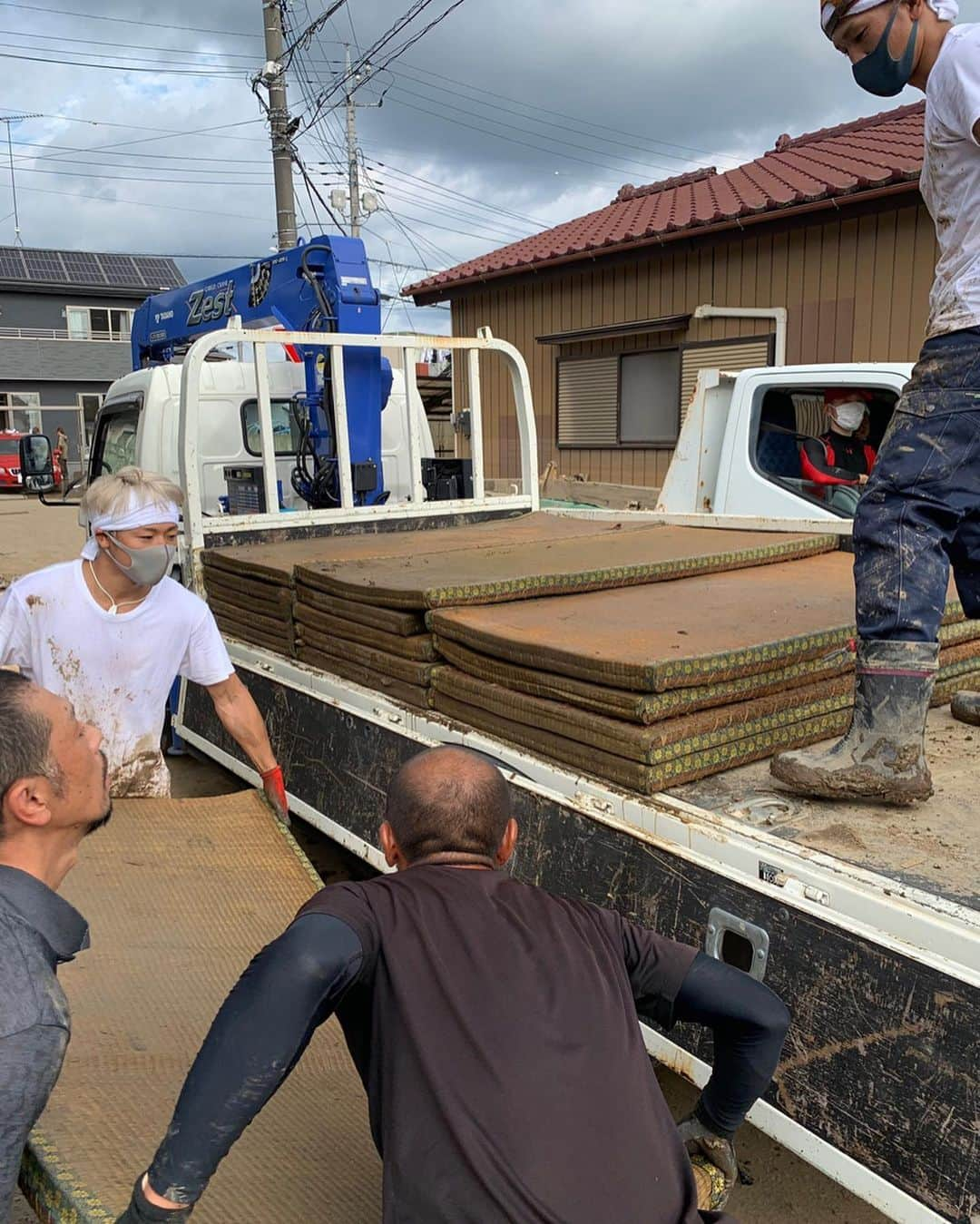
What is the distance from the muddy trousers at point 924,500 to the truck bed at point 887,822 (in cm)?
36

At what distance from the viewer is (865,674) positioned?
2057mm

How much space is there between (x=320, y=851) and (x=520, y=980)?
312cm

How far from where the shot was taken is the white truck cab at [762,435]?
188 inches

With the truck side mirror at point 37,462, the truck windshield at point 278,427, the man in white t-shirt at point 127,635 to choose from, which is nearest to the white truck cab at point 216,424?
the truck windshield at point 278,427

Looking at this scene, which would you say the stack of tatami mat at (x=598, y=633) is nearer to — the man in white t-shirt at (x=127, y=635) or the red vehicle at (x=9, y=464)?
the man in white t-shirt at (x=127, y=635)

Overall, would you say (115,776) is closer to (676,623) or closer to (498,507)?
(676,623)

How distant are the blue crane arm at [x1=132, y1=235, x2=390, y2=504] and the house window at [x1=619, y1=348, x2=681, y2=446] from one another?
6.07 m

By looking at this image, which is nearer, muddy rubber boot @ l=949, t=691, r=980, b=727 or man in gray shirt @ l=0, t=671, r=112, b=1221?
man in gray shirt @ l=0, t=671, r=112, b=1221

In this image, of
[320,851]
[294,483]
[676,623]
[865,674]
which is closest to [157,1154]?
[865,674]

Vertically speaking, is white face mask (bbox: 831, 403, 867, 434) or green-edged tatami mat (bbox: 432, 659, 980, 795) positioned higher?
white face mask (bbox: 831, 403, 867, 434)

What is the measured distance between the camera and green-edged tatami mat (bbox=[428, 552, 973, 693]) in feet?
7.43

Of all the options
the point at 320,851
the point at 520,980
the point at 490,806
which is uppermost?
the point at 490,806

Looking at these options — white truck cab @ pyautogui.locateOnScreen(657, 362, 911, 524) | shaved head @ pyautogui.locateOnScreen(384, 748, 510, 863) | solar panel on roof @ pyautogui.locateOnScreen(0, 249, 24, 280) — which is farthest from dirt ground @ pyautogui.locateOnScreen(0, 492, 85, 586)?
solar panel on roof @ pyautogui.locateOnScreen(0, 249, 24, 280)

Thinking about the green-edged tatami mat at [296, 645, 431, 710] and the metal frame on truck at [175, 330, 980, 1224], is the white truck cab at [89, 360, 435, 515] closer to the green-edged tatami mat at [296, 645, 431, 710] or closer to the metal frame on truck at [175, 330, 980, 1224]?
the green-edged tatami mat at [296, 645, 431, 710]
